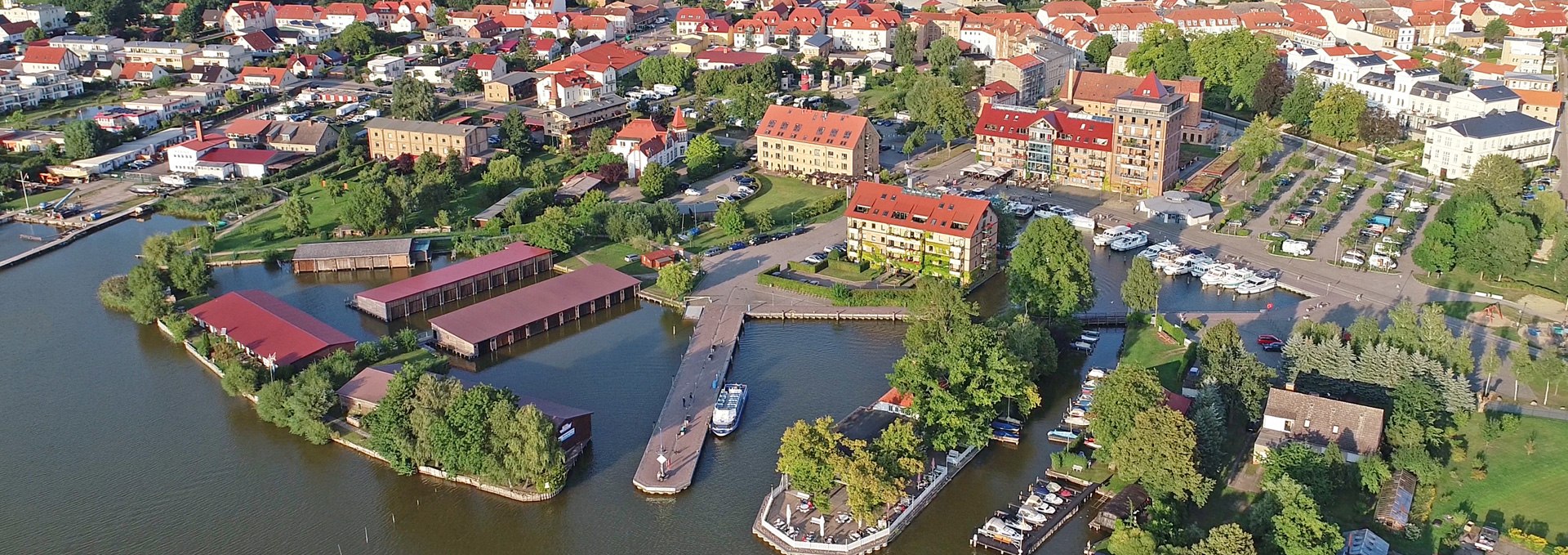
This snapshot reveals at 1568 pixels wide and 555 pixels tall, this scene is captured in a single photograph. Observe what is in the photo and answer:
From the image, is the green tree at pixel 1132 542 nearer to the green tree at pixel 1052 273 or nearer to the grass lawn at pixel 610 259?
the green tree at pixel 1052 273

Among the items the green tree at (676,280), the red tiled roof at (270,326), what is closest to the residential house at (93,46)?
the red tiled roof at (270,326)

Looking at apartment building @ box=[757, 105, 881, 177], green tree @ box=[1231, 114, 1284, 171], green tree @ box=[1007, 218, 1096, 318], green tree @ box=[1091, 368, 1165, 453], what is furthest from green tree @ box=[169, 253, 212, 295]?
green tree @ box=[1231, 114, 1284, 171]

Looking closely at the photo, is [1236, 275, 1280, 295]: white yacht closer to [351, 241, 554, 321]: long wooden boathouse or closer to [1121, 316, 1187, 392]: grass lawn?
[1121, 316, 1187, 392]: grass lawn

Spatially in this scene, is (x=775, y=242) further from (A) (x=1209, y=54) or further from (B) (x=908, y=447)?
(A) (x=1209, y=54)

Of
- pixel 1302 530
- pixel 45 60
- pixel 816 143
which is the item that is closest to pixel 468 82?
pixel 45 60

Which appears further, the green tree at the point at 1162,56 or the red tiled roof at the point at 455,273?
the green tree at the point at 1162,56

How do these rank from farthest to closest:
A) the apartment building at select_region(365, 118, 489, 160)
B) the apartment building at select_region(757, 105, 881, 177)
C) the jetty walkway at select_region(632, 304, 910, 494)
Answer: the apartment building at select_region(365, 118, 489, 160) → the apartment building at select_region(757, 105, 881, 177) → the jetty walkway at select_region(632, 304, 910, 494)

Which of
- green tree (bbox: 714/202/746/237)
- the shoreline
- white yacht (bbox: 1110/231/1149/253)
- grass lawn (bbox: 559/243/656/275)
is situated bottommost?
the shoreline
